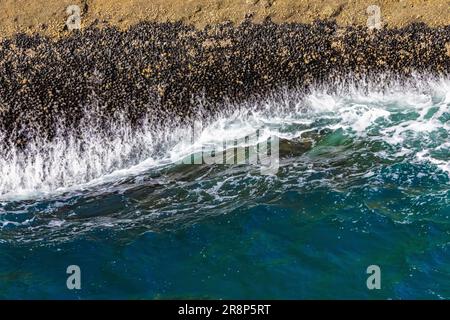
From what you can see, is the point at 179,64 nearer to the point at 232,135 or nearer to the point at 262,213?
the point at 232,135

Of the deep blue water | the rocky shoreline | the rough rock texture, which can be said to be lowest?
the deep blue water

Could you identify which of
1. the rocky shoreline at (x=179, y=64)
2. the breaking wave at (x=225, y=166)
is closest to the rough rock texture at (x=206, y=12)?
the rocky shoreline at (x=179, y=64)

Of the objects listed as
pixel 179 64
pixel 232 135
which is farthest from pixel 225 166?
pixel 179 64

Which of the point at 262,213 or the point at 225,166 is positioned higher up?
the point at 225,166

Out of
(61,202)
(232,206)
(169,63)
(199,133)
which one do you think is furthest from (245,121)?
(61,202)

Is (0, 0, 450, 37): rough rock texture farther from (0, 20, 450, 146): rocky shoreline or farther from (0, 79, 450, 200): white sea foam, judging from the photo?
(0, 79, 450, 200): white sea foam

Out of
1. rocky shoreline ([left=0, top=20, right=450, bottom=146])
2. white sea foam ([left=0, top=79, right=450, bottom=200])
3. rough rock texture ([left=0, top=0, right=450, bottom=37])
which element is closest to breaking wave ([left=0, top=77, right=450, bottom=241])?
white sea foam ([left=0, top=79, right=450, bottom=200])
